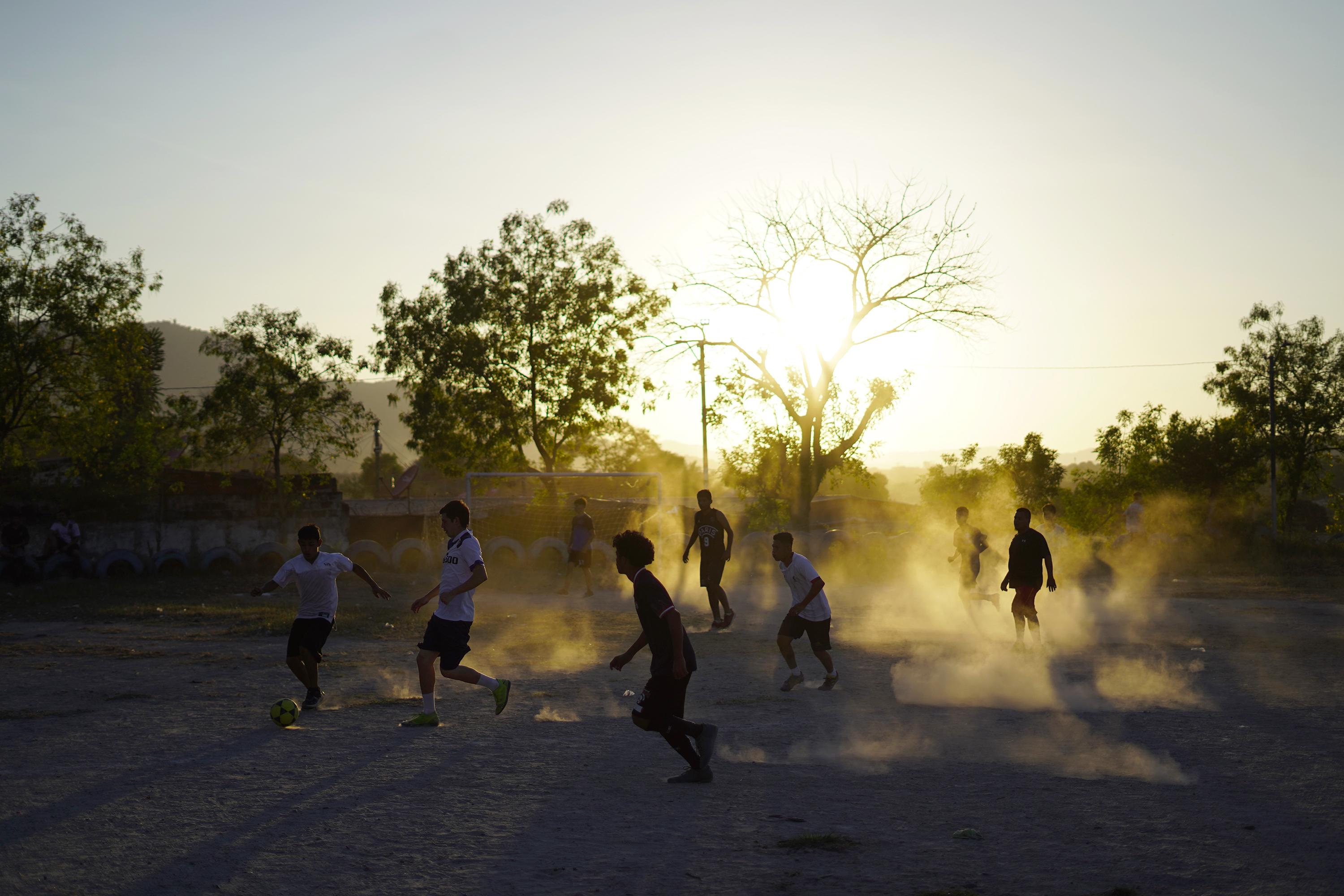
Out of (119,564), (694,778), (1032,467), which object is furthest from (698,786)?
(1032,467)

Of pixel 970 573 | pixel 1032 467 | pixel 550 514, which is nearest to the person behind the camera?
pixel 970 573

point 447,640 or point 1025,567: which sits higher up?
point 1025,567

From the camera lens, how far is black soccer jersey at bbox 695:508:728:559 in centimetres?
1475

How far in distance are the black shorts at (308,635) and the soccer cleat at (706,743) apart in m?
3.86

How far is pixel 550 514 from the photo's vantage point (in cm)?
2878

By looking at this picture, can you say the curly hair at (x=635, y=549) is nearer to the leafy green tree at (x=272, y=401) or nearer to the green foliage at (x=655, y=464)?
the leafy green tree at (x=272, y=401)

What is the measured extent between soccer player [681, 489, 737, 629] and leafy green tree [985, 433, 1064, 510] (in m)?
37.5

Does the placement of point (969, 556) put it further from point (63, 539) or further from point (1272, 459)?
point (1272, 459)

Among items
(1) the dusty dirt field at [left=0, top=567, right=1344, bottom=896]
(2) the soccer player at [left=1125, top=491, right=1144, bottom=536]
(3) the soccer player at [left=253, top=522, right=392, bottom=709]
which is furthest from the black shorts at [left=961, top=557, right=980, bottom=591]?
(2) the soccer player at [left=1125, top=491, right=1144, bottom=536]

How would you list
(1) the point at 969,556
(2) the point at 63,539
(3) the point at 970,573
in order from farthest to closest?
(2) the point at 63,539 < (3) the point at 970,573 < (1) the point at 969,556

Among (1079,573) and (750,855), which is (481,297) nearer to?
(1079,573)

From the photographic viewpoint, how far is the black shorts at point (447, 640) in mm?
8305

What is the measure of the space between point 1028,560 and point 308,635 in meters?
7.87

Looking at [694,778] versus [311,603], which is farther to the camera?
[311,603]
